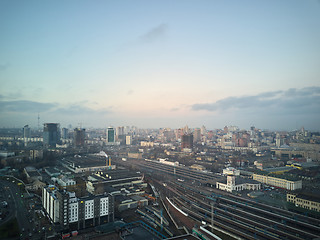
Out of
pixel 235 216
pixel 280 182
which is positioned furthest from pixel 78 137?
pixel 235 216

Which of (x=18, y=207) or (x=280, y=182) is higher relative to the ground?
(x=280, y=182)

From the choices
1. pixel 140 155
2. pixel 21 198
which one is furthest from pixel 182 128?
pixel 21 198

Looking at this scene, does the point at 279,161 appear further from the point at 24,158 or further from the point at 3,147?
the point at 3,147

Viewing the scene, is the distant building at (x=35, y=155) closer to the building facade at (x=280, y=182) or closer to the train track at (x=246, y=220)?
the train track at (x=246, y=220)

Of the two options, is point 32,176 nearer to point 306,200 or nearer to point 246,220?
point 246,220

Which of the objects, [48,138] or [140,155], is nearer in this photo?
[140,155]

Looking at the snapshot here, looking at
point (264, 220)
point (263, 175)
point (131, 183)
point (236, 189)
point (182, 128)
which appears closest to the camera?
point (264, 220)
